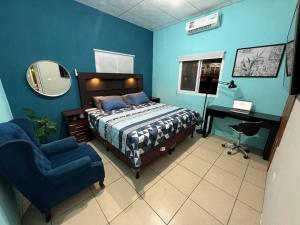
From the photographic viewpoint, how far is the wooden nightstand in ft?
8.51

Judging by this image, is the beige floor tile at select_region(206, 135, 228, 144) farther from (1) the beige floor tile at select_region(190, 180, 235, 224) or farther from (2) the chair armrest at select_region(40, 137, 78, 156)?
(2) the chair armrest at select_region(40, 137, 78, 156)

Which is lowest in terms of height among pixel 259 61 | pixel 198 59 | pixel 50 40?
pixel 259 61

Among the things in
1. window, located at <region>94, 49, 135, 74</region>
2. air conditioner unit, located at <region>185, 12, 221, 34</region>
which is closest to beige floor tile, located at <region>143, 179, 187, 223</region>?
window, located at <region>94, 49, 135, 74</region>

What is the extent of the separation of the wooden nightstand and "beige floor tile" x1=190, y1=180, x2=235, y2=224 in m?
2.40

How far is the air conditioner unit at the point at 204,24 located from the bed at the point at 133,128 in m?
2.02

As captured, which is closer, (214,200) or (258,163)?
(214,200)

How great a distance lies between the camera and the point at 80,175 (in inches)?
55.1

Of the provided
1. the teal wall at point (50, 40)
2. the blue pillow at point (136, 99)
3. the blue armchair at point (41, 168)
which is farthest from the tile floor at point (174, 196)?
the teal wall at point (50, 40)

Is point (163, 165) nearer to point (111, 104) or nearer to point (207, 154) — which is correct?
point (207, 154)

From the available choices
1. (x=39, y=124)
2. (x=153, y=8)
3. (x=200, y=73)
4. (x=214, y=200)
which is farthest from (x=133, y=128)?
(x=153, y=8)

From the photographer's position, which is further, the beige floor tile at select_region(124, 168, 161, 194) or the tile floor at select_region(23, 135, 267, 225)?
the beige floor tile at select_region(124, 168, 161, 194)

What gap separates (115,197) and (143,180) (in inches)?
17.3

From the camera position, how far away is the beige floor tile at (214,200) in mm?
1447

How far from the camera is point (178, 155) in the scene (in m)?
2.47
